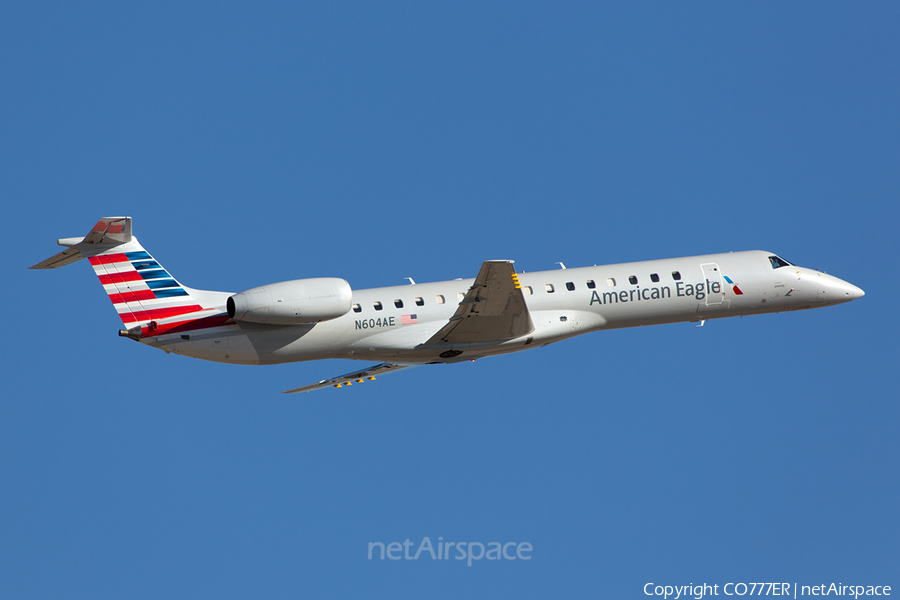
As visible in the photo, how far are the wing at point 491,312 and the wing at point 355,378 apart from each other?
3.61 metres

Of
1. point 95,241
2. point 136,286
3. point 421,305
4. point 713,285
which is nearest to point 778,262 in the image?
point 713,285

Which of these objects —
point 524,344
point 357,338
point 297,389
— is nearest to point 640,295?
point 524,344

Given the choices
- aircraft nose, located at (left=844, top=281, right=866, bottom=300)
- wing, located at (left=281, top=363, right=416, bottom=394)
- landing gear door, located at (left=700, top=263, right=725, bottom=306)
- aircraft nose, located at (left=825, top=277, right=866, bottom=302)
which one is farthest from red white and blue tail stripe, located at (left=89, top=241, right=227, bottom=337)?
aircraft nose, located at (left=844, top=281, right=866, bottom=300)

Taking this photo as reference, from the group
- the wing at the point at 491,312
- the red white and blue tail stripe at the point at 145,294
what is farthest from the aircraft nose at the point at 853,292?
the red white and blue tail stripe at the point at 145,294

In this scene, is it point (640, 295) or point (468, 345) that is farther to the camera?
point (640, 295)

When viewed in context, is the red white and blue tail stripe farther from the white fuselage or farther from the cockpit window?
the cockpit window

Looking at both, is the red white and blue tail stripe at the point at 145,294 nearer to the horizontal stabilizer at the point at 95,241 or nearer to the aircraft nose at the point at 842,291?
the horizontal stabilizer at the point at 95,241

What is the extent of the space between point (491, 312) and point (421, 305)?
229 cm

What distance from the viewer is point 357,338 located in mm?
28094

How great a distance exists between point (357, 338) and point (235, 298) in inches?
146

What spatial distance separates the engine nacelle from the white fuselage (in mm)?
1297

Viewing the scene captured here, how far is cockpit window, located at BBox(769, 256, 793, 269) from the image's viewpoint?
106 ft

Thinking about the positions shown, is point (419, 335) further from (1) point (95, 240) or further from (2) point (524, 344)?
(1) point (95, 240)

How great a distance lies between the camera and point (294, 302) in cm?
2602
